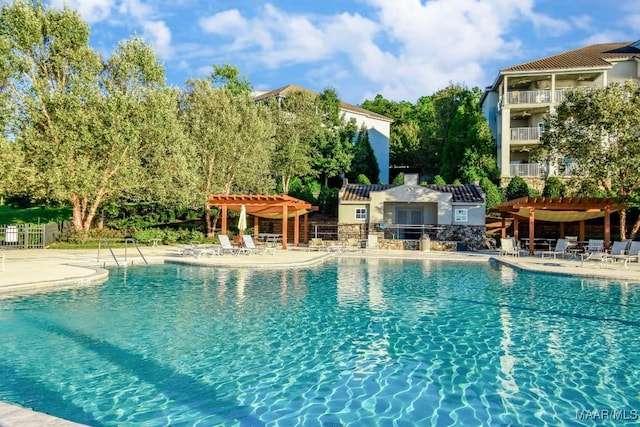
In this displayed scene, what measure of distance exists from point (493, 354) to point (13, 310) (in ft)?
31.1

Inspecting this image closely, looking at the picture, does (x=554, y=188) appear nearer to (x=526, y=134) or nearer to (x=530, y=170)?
(x=530, y=170)

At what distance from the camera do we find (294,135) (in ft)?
122

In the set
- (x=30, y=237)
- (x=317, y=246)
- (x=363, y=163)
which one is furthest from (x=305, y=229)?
(x=30, y=237)

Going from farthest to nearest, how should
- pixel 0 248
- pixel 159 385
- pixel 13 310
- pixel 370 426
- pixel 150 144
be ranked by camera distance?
pixel 150 144 < pixel 0 248 < pixel 13 310 < pixel 159 385 < pixel 370 426

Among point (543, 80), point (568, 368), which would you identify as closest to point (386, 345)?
point (568, 368)

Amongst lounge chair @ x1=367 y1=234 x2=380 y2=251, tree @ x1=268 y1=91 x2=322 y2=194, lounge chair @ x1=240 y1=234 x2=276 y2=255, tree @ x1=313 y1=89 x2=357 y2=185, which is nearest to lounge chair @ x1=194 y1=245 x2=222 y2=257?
lounge chair @ x1=240 y1=234 x2=276 y2=255

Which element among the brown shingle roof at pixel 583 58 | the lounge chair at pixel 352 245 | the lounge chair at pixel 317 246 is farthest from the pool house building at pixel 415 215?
the brown shingle roof at pixel 583 58

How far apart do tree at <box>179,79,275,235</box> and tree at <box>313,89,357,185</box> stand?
9275 millimetres

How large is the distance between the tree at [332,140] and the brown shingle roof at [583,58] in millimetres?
14077

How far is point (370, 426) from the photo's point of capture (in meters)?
4.66

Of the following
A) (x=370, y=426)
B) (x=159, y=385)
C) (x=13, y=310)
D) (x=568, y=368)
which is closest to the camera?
(x=370, y=426)

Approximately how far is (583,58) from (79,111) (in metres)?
36.1

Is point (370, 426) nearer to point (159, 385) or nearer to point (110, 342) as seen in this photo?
point (159, 385)

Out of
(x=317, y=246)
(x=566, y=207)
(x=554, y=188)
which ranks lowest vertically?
(x=317, y=246)
